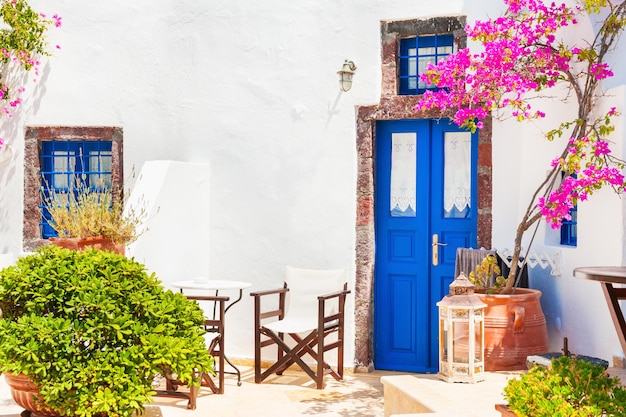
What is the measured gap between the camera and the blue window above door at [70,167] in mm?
8617

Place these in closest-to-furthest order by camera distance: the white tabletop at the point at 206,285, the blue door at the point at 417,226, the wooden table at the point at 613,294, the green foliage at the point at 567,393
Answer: the green foliage at the point at 567,393, the wooden table at the point at 613,294, the white tabletop at the point at 206,285, the blue door at the point at 417,226

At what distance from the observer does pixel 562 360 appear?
141 inches

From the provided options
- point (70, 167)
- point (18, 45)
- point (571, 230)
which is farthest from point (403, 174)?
point (18, 45)

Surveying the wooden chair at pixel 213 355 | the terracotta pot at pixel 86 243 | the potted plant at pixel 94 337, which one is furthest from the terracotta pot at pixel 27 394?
the terracotta pot at pixel 86 243

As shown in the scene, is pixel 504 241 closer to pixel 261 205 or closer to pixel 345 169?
pixel 345 169

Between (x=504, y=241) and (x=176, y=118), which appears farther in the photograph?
(x=176, y=118)

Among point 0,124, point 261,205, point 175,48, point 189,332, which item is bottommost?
point 189,332

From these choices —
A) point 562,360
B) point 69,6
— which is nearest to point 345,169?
point 69,6

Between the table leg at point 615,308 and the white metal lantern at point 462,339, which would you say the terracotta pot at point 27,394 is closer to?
the white metal lantern at point 462,339

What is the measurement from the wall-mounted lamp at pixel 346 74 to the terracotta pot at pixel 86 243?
229 centimetres

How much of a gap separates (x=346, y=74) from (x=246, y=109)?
38.8 inches

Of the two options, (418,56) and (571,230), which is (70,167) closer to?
(418,56)

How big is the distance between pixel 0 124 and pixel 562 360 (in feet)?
21.7

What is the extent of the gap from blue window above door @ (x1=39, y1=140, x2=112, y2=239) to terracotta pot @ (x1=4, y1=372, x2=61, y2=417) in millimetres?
4014
